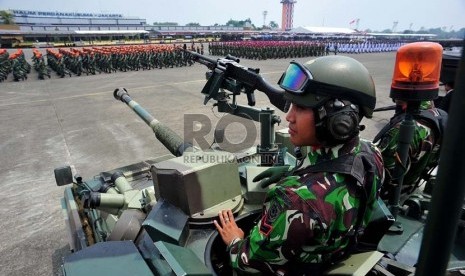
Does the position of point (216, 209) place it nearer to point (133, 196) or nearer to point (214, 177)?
point (214, 177)

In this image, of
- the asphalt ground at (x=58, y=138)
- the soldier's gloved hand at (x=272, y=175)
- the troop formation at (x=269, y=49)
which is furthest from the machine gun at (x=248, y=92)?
the troop formation at (x=269, y=49)

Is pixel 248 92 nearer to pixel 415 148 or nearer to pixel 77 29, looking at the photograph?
pixel 415 148

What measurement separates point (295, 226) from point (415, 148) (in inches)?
68.1

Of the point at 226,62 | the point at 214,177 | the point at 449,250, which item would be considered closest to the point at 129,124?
the point at 226,62

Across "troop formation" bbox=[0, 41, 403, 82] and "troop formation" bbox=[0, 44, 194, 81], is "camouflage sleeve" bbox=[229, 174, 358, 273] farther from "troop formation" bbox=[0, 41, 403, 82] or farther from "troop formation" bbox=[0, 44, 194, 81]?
"troop formation" bbox=[0, 41, 403, 82]

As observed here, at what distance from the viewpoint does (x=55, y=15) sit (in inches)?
2832

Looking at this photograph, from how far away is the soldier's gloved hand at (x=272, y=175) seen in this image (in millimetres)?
2387

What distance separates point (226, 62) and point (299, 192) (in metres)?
2.47

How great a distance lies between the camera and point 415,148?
265cm

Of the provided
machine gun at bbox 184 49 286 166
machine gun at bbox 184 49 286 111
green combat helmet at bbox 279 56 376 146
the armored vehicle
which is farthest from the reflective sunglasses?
machine gun at bbox 184 49 286 111

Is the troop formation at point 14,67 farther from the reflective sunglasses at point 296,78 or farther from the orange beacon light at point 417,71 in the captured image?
the orange beacon light at point 417,71

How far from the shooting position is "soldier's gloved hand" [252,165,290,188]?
2.39 meters

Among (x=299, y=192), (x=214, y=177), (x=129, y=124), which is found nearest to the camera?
(x=299, y=192)

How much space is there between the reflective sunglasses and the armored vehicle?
2.57ft
